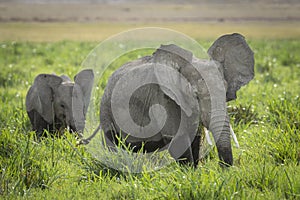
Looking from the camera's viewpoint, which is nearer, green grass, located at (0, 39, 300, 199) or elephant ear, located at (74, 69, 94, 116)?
green grass, located at (0, 39, 300, 199)

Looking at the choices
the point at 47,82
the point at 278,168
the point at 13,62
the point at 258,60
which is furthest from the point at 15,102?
the point at 258,60

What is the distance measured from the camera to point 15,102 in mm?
9117

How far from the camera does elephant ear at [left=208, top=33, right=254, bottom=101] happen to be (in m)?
5.74

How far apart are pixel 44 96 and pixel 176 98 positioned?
3.11 m

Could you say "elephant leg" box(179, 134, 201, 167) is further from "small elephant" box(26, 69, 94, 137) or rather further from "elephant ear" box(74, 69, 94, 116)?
"elephant ear" box(74, 69, 94, 116)

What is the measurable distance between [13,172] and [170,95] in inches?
65.0

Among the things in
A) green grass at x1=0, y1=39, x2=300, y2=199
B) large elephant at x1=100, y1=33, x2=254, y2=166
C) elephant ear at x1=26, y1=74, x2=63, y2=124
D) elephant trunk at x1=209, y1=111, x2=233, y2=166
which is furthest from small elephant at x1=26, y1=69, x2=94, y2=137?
elephant trunk at x1=209, y1=111, x2=233, y2=166

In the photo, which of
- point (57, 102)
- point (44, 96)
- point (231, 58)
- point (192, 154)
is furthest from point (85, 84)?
point (231, 58)

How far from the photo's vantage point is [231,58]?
5754 millimetres

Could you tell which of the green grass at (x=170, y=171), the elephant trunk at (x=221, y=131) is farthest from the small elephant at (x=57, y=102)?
the elephant trunk at (x=221, y=131)

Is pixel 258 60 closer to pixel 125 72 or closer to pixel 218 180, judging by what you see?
pixel 125 72

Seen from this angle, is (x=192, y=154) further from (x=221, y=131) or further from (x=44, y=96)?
(x=44, y=96)

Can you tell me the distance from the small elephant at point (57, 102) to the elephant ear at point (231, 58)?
8.15 feet

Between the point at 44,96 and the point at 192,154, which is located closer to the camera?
the point at 192,154
